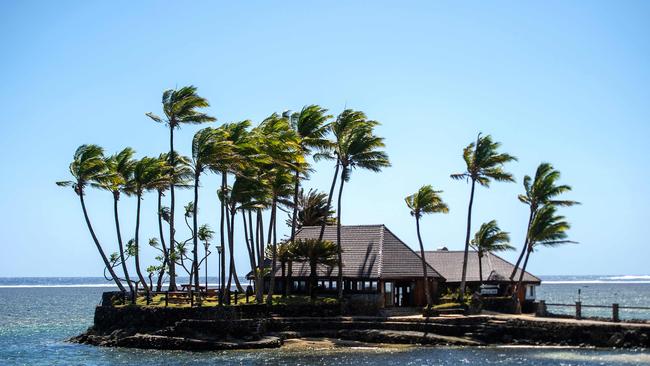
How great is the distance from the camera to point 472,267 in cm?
6788

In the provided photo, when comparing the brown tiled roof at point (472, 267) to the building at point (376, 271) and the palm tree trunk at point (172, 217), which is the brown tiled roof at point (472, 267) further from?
the palm tree trunk at point (172, 217)

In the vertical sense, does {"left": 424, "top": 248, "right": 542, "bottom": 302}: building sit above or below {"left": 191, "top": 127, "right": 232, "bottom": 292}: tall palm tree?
below

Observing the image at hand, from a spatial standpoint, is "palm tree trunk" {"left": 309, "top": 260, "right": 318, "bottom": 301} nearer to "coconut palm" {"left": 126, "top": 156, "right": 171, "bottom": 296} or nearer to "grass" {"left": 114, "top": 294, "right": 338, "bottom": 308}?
"grass" {"left": 114, "top": 294, "right": 338, "bottom": 308}

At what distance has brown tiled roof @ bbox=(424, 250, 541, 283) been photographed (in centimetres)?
6631

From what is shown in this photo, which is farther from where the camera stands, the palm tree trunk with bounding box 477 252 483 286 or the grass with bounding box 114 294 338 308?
the palm tree trunk with bounding box 477 252 483 286

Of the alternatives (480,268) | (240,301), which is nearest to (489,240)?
(480,268)

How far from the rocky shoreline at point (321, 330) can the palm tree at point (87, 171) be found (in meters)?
6.13

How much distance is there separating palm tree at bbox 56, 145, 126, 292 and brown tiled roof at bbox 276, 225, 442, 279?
13.6m

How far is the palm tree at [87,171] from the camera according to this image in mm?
58656

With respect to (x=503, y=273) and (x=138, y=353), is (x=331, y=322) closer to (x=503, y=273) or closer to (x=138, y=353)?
(x=138, y=353)

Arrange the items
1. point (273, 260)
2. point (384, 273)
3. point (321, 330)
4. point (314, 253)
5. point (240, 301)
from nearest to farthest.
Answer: point (321, 330) < point (314, 253) < point (273, 260) < point (240, 301) < point (384, 273)

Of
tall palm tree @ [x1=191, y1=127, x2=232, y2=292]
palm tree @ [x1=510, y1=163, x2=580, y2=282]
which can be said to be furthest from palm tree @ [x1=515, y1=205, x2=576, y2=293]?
tall palm tree @ [x1=191, y1=127, x2=232, y2=292]

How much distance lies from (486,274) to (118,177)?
2938cm

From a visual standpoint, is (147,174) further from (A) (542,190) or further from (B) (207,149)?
(A) (542,190)
